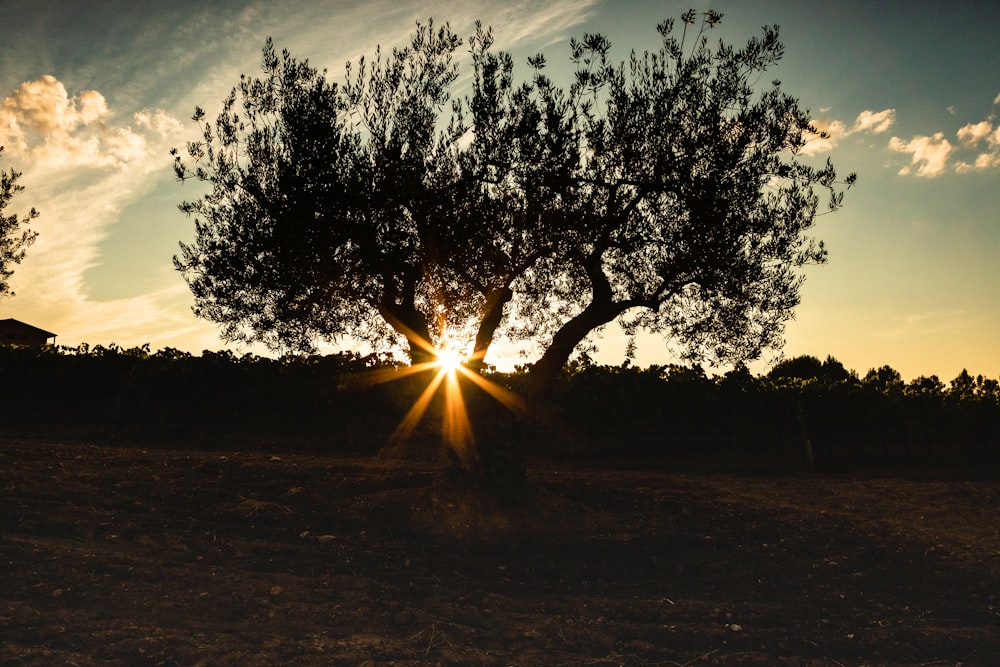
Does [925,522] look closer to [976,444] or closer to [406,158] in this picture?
[406,158]

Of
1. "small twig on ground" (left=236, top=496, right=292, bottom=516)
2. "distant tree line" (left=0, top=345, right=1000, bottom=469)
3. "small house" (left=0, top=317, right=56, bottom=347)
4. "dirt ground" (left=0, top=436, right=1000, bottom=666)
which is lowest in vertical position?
"dirt ground" (left=0, top=436, right=1000, bottom=666)

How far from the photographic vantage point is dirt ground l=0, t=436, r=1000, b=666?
7.67 meters

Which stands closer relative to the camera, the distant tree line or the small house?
the distant tree line

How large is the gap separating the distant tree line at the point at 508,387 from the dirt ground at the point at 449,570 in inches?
253

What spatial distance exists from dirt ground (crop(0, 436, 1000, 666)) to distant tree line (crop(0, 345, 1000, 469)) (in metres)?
6.42

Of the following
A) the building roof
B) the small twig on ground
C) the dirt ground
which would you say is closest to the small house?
the building roof

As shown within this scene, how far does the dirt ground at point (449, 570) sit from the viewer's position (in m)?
7.67

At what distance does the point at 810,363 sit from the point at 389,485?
3170 cm

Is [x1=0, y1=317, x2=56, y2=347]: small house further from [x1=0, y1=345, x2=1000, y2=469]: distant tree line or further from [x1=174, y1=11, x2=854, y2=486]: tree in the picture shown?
[x1=174, y1=11, x2=854, y2=486]: tree

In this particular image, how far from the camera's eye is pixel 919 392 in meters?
27.6

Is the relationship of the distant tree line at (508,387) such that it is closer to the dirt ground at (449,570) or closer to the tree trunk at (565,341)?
the dirt ground at (449,570)

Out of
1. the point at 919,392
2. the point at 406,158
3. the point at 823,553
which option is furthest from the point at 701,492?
the point at 919,392

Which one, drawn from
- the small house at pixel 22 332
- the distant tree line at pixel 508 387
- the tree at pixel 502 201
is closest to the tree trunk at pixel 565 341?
the tree at pixel 502 201

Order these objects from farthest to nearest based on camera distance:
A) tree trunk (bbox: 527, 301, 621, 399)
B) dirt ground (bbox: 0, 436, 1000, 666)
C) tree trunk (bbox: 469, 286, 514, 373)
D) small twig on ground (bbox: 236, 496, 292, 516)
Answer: tree trunk (bbox: 527, 301, 621, 399) → tree trunk (bbox: 469, 286, 514, 373) → small twig on ground (bbox: 236, 496, 292, 516) → dirt ground (bbox: 0, 436, 1000, 666)
